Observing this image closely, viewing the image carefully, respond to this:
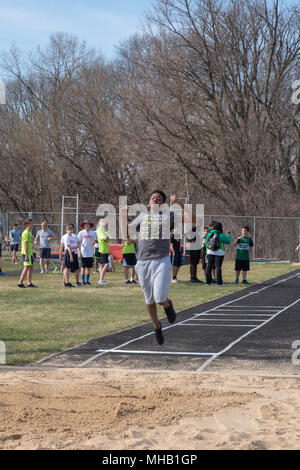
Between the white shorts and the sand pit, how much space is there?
110 cm

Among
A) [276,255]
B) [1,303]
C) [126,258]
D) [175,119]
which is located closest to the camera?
[1,303]

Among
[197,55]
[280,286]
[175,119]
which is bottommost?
[280,286]

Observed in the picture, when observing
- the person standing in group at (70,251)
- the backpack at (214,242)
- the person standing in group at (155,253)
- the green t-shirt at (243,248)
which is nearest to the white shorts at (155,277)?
the person standing in group at (155,253)

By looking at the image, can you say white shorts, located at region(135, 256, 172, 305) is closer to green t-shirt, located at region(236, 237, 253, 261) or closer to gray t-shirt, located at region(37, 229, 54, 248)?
green t-shirt, located at region(236, 237, 253, 261)

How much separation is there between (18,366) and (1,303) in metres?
6.84

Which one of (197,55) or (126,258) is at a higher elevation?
(197,55)

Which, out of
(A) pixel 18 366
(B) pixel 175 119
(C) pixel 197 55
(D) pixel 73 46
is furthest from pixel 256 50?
(A) pixel 18 366

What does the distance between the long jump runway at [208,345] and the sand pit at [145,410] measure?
599 mm

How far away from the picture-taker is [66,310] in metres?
13.9

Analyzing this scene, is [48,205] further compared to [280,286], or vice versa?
[48,205]

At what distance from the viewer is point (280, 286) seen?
66.7ft

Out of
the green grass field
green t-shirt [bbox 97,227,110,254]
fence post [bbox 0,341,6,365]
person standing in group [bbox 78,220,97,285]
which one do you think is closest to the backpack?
the green grass field
